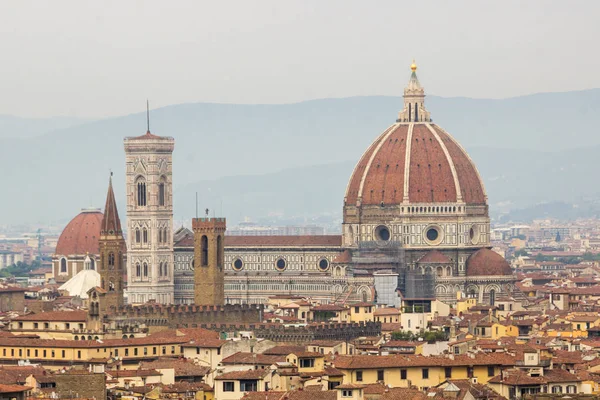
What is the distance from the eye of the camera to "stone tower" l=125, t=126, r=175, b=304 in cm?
16250

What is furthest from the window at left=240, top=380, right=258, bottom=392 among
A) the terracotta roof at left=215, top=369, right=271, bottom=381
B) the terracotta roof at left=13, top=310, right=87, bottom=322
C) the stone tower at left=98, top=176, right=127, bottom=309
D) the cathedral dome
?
the cathedral dome

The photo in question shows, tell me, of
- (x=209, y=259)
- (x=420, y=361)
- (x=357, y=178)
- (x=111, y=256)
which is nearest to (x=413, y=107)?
(x=357, y=178)

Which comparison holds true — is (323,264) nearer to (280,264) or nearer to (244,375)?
(280,264)

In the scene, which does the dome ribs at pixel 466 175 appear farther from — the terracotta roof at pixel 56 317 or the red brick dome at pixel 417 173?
the terracotta roof at pixel 56 317

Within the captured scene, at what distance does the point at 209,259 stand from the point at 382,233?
16454 millimetres

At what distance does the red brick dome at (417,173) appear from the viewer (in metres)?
158

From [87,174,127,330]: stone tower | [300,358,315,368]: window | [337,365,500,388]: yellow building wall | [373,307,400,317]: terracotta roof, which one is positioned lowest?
[337,365,500,388]: yellow building wall

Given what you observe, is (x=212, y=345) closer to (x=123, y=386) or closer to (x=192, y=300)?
(x=123, y=386)

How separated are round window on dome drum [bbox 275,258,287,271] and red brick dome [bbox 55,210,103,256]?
29.0m

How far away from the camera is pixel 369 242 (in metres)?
157

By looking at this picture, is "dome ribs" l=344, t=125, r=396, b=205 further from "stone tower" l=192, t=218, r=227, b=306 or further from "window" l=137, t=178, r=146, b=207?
"stone tower" l=192, t=218, r=227, b=306

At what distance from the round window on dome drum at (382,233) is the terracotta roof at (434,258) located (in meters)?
3.54

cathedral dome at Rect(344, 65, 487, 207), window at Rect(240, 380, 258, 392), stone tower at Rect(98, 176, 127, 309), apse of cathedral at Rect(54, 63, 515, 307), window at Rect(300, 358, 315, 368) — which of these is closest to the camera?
window at Rect(240, 380, 258, 392)

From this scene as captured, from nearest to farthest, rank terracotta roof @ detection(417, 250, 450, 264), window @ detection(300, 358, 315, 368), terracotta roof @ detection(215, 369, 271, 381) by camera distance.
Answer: terracotta roof @ detection(215, 369, 271, 381), window @ detection(300, 358, 315, 368), terracotta roof @ detection(417, 250, 450, 264)
